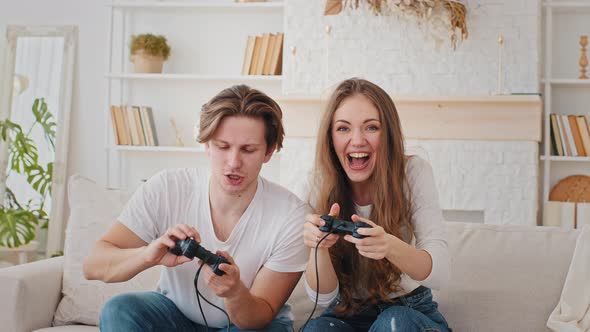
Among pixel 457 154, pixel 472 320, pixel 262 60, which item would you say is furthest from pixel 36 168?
pixel 472 320

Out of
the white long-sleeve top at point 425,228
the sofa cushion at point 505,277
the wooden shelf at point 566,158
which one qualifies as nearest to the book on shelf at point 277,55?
the wooden shelf at point 566,158

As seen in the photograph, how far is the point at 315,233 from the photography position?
5.82 feet

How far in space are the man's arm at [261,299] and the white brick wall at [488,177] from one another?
2.61 m

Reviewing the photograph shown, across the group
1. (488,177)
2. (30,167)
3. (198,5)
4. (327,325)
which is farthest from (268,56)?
(327,325)

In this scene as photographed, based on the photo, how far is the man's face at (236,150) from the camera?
185cm

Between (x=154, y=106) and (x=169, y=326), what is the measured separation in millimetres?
3448

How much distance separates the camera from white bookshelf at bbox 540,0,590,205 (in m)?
4.66

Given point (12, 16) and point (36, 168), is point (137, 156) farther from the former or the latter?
point (12, 16)

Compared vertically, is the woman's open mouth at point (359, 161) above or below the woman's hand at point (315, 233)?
above

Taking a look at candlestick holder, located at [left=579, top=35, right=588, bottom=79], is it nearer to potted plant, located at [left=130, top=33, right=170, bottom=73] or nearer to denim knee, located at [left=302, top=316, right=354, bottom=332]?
potted plant, located at [left=130, top=33, right=170, bottom=73]

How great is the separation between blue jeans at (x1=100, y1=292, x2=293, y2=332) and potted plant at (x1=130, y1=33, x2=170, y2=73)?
10.5 ft

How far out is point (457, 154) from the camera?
4512 millimetres

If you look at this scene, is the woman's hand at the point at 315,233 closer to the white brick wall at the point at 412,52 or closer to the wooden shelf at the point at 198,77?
the white brick wall at the point at 412,52

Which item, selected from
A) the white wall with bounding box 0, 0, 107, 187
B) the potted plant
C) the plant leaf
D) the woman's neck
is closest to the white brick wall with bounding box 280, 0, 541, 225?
the potted plant
